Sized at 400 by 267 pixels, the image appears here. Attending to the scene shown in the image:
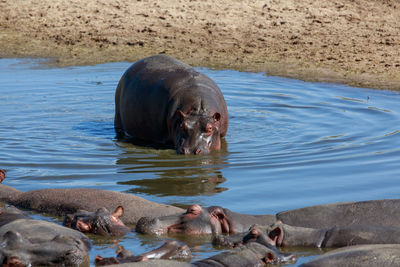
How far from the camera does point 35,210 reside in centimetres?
706

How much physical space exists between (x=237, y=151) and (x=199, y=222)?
318 cm

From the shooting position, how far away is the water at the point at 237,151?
24.5 feet

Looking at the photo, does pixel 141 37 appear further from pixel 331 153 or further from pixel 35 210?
pixel 35 210

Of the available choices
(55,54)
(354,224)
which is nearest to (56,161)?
(354,224)

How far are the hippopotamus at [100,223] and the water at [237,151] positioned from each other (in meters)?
0.11

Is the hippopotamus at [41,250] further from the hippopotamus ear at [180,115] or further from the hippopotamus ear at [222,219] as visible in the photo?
the hippopotamus ear at [180,115]

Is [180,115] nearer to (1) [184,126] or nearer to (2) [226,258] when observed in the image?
(1) [184,126]

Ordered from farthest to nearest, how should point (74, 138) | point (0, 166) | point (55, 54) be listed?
point (55, 54)
point (74, 138)
point (0, 166)

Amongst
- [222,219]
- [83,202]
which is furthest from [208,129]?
[222,219]

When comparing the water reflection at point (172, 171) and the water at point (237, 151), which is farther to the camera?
the water reflection at point (172, 171)

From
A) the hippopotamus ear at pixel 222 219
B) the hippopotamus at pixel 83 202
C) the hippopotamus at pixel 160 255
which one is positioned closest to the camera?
the hippopotamus at pixel 160 255

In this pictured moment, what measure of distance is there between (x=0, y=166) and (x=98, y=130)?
7.75 ft

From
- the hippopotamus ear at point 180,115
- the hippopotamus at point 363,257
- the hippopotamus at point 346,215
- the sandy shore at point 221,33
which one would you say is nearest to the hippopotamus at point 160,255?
the hippopotamus at point 363,257

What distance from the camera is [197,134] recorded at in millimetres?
9336
